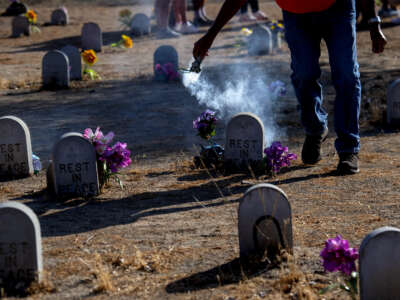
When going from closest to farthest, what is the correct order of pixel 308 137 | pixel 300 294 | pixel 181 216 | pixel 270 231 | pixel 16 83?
pixel 300 294 < pixel 270 231 < pixel 181 216 < pixel 308 137 < pixel 16 83

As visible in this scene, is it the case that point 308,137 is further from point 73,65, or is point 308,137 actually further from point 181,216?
point 73,65

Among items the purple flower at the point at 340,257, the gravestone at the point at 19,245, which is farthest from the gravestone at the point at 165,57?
the purple flower at the point at 340,257

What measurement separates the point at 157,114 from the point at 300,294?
505cm

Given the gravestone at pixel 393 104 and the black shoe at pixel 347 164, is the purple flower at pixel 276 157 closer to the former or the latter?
the black shoe at pixel 347 164

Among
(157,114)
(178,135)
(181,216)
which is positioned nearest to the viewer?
(181,216)

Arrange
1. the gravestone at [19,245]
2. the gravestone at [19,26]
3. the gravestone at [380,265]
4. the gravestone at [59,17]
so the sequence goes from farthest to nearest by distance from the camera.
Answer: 1. the gravestone at [59,17]
2. the gravestone at [19,26]
3. the gravestone at [19,245]
4. the gravestone at [380,265]

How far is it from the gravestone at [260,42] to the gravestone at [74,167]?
26.3 feet

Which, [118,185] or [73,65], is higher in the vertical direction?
[73,65]

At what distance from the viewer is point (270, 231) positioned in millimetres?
3617

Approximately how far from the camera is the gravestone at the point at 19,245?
3314 millimetres

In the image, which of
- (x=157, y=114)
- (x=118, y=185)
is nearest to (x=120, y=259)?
(x=118, y=185)

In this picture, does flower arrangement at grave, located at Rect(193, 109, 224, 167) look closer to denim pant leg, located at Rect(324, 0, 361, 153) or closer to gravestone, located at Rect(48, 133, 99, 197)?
denim pant leg, located at Rect(324, 0, 361, 153)

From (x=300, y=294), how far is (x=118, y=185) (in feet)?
7.88

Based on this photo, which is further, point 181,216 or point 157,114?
point 157,114
